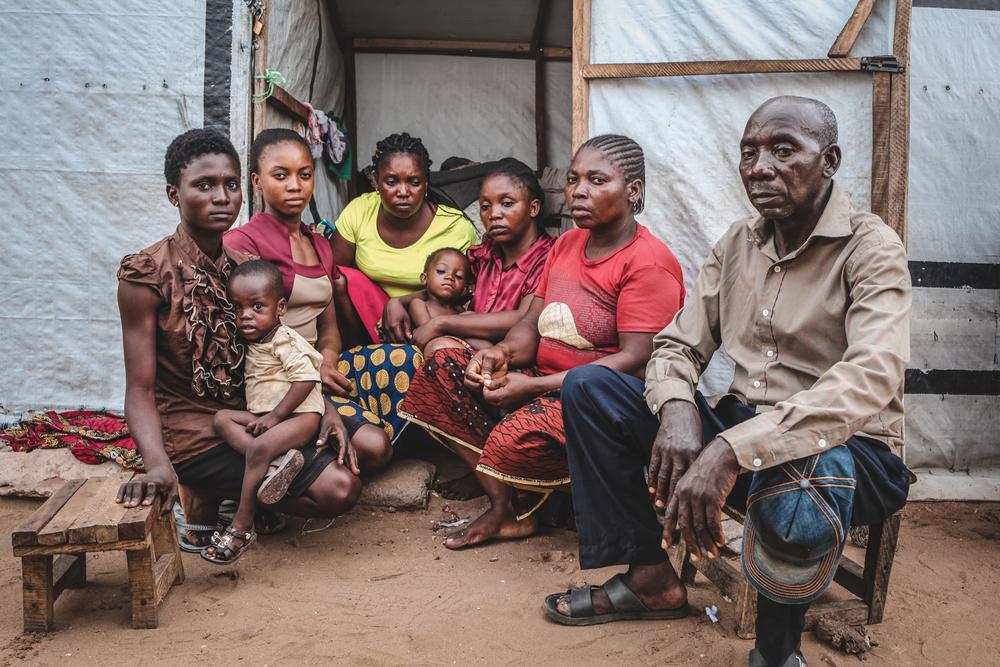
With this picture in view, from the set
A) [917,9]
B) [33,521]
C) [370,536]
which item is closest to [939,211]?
[917,9]

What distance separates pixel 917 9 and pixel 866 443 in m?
2.68

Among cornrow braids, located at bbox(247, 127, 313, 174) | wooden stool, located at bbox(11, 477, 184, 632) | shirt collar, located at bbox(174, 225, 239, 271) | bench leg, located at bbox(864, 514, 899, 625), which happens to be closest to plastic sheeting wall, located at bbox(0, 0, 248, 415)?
cornrow braids, located at bbox(247, 127, 313, 174)

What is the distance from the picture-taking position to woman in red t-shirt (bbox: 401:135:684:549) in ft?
9.44

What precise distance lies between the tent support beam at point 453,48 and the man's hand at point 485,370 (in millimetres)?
3331

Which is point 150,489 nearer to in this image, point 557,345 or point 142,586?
point 142,586

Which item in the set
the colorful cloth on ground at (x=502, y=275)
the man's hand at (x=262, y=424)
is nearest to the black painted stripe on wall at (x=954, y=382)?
the colorful cloth on ground at (x=502, y=275)

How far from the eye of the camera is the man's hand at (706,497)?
1917 mm

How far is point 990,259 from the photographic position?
3.85m

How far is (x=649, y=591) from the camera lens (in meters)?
2.44

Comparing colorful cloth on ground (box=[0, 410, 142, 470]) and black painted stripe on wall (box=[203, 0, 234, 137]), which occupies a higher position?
black painted stripe on wall (box=[203, 0, 234, 137])

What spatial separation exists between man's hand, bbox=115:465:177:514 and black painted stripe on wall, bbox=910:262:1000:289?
3.32 meters

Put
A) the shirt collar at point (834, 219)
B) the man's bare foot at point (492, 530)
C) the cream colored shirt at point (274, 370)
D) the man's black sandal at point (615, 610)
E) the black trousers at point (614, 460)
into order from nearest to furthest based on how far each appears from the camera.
Result: 1. the shirt collar at point (834, 219)
2. the black trousers at point (614, 460)
3. the man's black sandal at point (615, 610)
4. the cream colored shirt at point (274, 370)
5. the man's bare foot at point (492, 530)

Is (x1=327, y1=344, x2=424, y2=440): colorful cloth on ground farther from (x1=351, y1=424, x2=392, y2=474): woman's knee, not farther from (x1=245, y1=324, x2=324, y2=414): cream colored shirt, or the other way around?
(x1=245, y1=324, x2=324, y2=414): cream colored shirt

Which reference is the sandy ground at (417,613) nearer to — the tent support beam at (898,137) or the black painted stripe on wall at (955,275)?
the black painted stripe on wall at (955,275)
